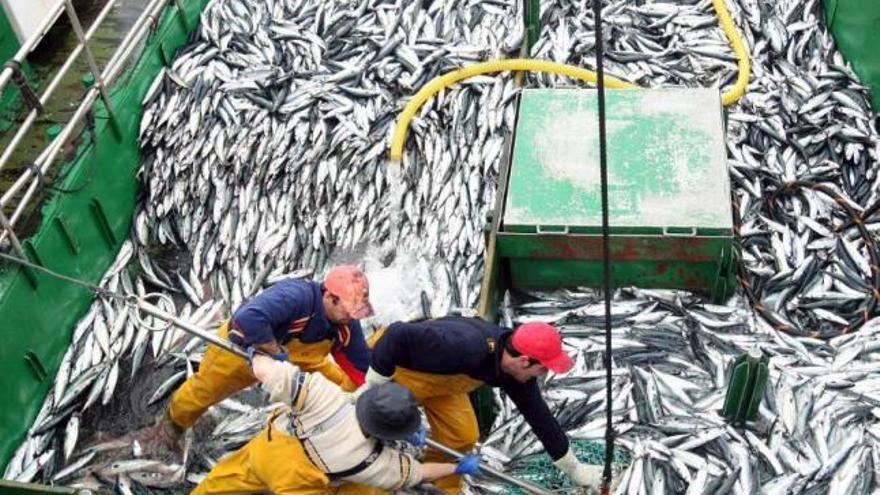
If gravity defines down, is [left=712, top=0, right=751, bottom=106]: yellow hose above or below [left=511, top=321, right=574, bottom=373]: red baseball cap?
below

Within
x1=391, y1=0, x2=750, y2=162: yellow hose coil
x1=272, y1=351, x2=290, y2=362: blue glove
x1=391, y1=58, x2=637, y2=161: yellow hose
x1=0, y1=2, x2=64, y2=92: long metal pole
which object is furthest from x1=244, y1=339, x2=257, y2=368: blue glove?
x1=391, y1=58, x2=637, y2=161: yellow hose

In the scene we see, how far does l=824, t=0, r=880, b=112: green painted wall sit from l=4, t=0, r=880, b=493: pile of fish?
0.13 meters

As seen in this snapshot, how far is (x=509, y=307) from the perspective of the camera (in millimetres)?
6316

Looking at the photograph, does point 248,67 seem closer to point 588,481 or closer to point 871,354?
point 588,481

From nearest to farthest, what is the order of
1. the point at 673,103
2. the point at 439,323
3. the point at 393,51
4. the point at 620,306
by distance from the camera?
1. the point at 439,323
2. the point at 620,306
3. the point at 673,103
4. the point at 393,51

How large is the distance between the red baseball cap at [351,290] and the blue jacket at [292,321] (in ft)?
0.69

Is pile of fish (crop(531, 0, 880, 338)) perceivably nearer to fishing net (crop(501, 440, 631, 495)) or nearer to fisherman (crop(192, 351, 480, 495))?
fishing net (crop(501, 440, 631, 495))

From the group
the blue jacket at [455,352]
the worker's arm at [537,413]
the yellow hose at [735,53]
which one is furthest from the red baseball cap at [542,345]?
the yellow hose at [735,53]

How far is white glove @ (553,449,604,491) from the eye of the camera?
4828 mm

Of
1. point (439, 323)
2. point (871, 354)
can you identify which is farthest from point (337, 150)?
point (871, 354)

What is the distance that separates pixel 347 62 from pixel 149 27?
1717 millimetres

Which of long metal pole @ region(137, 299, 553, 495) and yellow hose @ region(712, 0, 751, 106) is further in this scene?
yellow hose @ region(712, 0, 751, 106)

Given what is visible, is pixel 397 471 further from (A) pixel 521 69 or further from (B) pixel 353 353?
(A) pixel 521 69

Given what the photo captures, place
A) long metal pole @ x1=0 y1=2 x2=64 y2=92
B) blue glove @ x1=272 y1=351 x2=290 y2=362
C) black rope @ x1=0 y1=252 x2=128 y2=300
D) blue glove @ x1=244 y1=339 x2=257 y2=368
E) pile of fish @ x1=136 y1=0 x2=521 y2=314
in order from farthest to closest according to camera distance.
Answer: pile of fish @ x1=136 y1=0 x2=521 y2=314
long metal pole @ x1=0 y1=2 x2=64 y2=92
black rope @ x1=0 y1=252 x2=128 y2=300
blue glove @ x1=272 y1=351 x2=290 y2=362
blue glove @ x1=244 y1=339 x2=257 y2=368
